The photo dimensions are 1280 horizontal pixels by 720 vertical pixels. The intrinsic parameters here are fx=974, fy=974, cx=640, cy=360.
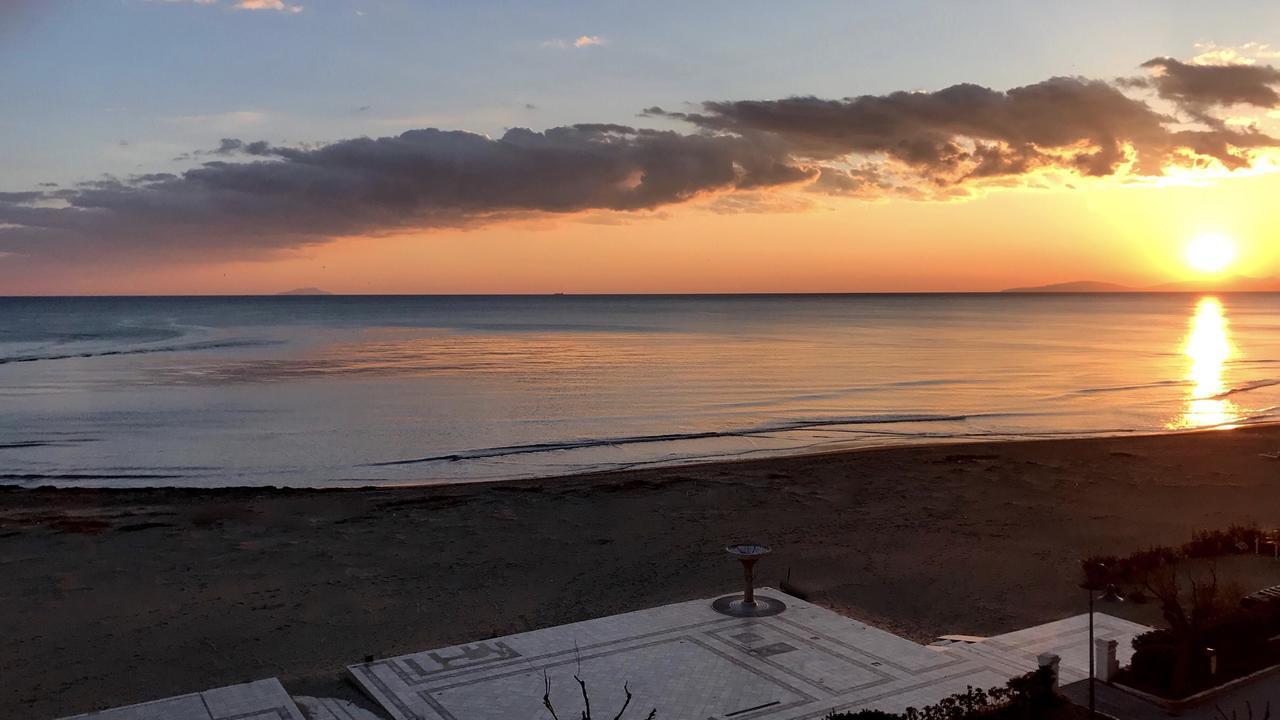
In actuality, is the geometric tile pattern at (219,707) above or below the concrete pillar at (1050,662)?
below

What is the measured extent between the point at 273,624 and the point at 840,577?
43.9 ft

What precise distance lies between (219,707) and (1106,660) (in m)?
14.9

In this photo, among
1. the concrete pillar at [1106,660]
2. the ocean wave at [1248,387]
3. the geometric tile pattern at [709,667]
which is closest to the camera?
the geometric tile pattern at [709,667]

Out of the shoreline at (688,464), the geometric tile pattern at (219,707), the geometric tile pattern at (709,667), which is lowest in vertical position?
the shoreline at (688,464)

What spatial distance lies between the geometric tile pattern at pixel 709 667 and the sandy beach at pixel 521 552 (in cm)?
153

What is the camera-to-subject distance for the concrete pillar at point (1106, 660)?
1659cm

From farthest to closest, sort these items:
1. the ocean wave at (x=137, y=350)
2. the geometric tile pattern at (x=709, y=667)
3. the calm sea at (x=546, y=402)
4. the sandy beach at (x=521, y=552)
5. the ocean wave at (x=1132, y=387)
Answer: the ocean wave at (x=137, y=350)
the ocean wave at (x=1132, y=387)
the calm sea at (x=546, y=402)
the sandy beach at (x=521, y=552)
the geometric tile pattern at (x=709, y=667)

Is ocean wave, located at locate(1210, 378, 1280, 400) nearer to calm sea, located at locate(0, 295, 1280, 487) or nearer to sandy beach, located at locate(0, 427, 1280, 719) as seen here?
calm sea, located at locate(0, 295, 1280, 487)

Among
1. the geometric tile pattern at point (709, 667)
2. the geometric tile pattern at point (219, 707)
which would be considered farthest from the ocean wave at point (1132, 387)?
the geometric tile pattern at point (219, 707)

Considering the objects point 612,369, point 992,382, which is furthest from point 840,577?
point 612,369

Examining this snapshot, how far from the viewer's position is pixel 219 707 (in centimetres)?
1591

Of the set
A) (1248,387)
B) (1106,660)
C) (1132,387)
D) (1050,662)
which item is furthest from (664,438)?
(1248,387)

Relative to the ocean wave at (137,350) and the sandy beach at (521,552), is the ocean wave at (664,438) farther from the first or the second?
the ocean wave at (137,350)

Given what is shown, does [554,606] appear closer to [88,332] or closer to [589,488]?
[589,488]
